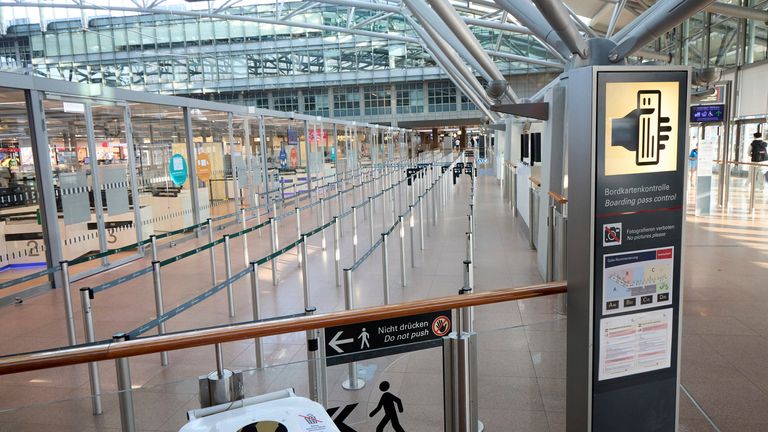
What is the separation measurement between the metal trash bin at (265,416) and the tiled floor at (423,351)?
0.21 meters

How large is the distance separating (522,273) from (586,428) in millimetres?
5186

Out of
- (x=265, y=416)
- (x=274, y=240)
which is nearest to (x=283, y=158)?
A: (x=274, y=240)

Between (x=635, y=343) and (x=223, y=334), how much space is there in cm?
206

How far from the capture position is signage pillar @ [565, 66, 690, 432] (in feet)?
8.60

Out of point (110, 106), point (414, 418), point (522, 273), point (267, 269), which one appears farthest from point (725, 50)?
point (414, 418)

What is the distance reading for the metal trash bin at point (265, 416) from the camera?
2039 mm

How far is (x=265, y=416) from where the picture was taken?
211 centimetres

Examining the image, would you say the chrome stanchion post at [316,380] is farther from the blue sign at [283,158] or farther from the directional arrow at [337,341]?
the blue sign at [283,158]

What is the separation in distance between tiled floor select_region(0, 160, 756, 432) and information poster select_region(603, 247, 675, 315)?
1.65 ft

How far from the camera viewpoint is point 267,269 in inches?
340

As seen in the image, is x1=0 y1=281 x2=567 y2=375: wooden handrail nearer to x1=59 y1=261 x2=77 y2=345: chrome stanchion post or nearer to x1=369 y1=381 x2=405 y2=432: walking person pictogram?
x1=369 y1=381 x2=405 y2=432: walking person pictogram

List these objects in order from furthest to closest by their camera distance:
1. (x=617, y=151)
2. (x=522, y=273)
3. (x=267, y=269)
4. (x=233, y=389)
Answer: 1. (x=267, y=269)
2. (x=522, y=273)
3. (x=617, y=151)
4. (x=233, y=389)

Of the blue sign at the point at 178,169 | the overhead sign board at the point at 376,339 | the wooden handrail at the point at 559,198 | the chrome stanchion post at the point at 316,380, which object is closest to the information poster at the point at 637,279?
the overhead sign board at the point at 376,339

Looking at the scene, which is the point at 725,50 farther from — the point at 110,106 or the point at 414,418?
the point at 414,418
